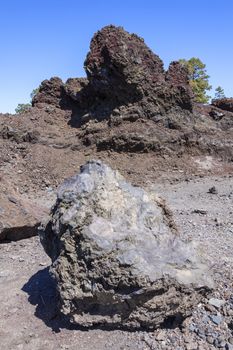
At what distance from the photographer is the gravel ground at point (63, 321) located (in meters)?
3.96

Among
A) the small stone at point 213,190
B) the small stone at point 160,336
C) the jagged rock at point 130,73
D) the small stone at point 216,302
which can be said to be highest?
the jagged rock at point 130,73

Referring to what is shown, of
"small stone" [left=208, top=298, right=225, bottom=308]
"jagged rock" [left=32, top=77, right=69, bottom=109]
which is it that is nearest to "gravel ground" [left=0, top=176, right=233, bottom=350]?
"small stone" [left=208, top=298, right=225, bottom=308]

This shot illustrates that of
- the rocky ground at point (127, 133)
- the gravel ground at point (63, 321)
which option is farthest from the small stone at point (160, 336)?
the rocky ground at point (127, 133)

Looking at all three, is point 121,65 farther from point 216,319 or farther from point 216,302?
point 216,319

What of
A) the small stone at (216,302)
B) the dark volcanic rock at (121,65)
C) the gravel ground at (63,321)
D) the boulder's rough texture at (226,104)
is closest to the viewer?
the gravel ground at (63,321)

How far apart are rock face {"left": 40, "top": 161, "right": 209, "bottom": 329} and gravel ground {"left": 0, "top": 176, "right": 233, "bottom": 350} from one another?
0.46ft

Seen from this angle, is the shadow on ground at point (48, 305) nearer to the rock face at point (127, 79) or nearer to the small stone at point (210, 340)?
the small stone at point (210, 340)

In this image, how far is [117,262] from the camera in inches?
148

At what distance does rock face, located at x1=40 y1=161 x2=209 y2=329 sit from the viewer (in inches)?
149

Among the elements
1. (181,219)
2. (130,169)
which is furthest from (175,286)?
(130,169)

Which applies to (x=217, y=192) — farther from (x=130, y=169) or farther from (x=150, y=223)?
(x=150, y=223)

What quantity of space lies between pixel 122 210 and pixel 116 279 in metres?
0.64

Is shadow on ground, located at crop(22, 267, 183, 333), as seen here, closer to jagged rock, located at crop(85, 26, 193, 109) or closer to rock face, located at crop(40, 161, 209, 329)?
rock face, located at crop(40, 161, 209, 329)

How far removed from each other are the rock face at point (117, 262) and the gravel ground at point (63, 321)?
14cm
